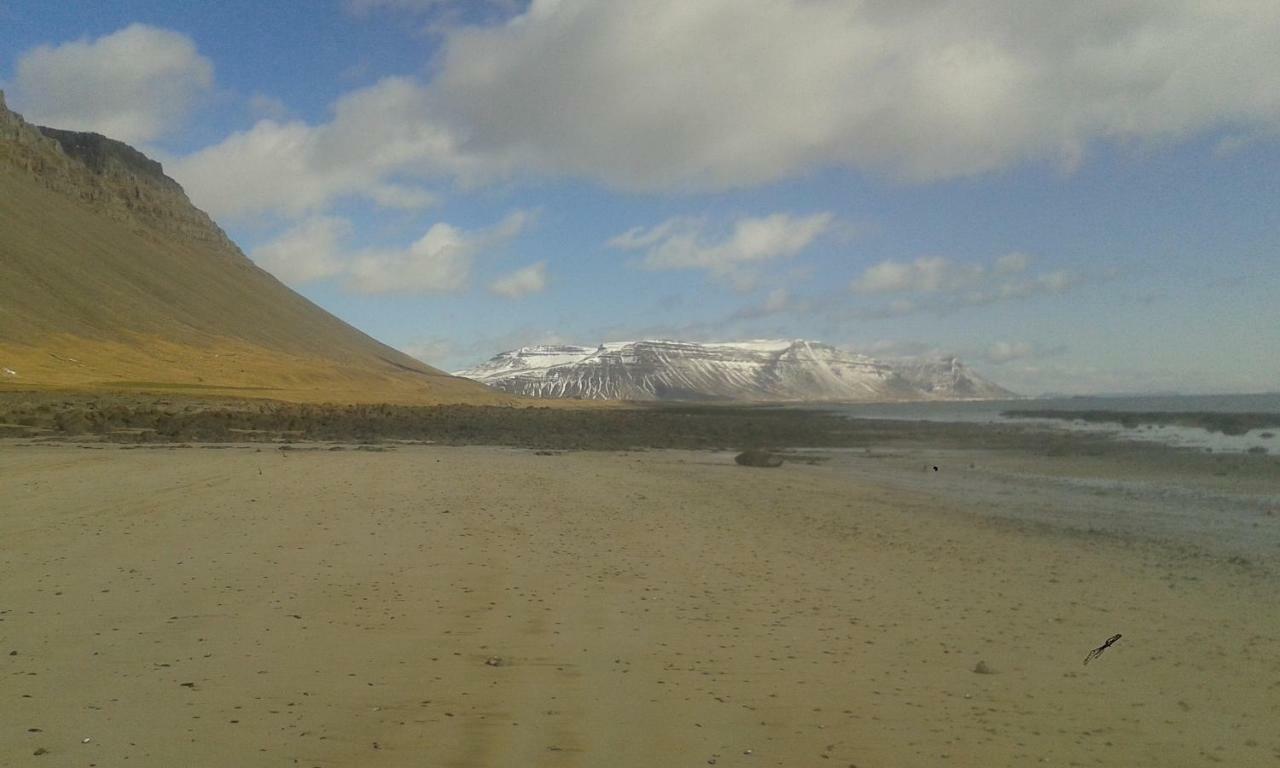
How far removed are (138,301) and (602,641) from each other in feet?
295

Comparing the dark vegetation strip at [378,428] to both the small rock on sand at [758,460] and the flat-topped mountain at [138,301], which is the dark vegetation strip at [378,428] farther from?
the flat-topped mountain at [138,301]

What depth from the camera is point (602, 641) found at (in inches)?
285

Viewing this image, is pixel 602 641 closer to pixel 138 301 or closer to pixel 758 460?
pixel 758 460

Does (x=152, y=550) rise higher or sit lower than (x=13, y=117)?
lower

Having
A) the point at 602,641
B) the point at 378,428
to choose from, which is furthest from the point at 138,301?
the point at 602,641

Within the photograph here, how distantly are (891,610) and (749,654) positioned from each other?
2298 mm

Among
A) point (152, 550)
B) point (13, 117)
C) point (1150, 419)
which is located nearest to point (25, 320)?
point (13, 117)

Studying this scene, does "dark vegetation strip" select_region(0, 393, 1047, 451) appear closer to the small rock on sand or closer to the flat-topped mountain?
the small rock on sand

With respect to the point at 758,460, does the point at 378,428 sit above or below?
above

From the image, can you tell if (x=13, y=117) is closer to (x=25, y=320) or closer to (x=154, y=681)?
(x=25, y=320)

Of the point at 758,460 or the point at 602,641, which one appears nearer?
the point at 602,641

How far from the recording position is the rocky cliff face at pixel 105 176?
97.7 m

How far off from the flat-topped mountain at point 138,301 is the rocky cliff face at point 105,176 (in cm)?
22

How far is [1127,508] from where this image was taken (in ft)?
57.8
